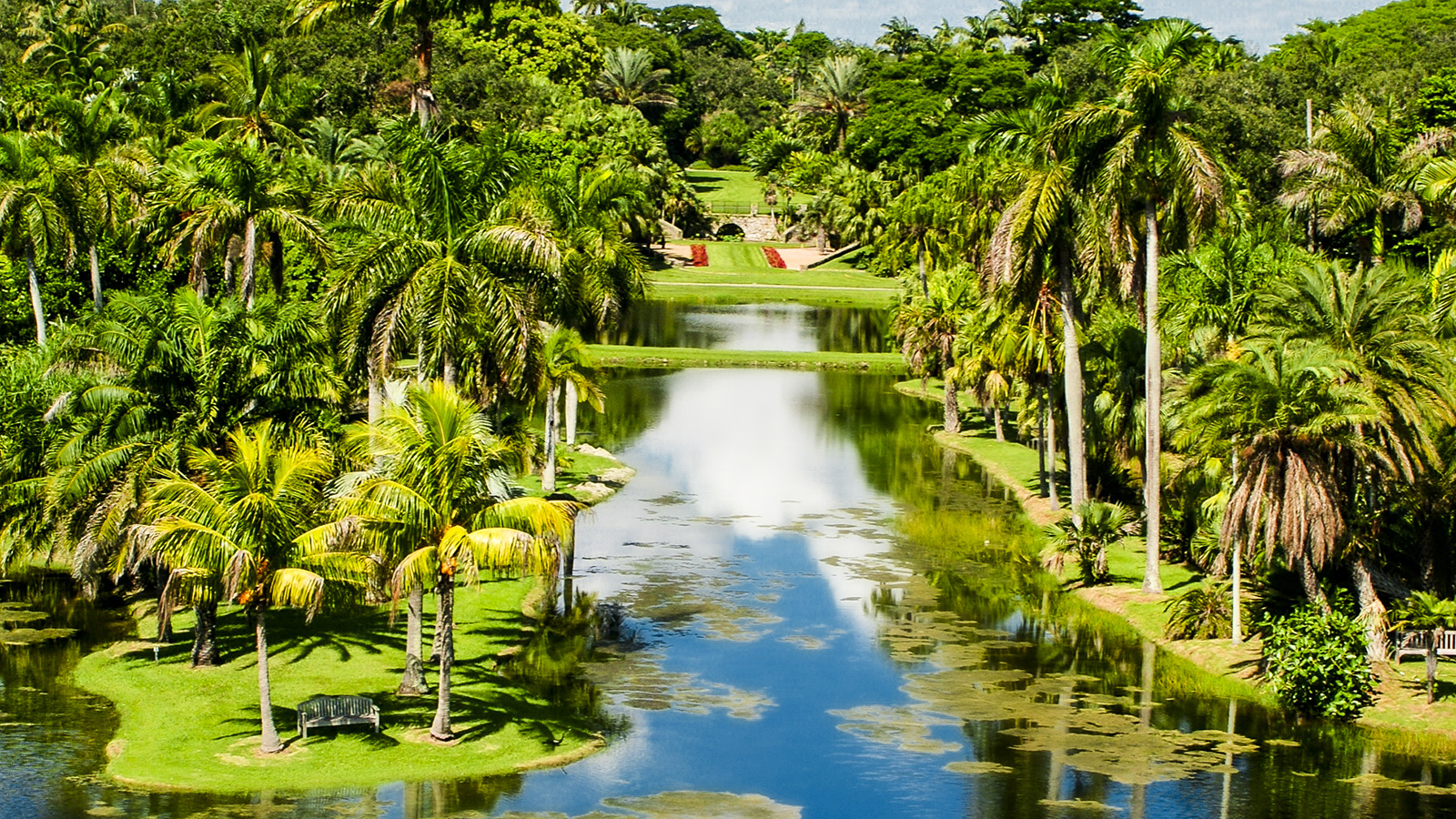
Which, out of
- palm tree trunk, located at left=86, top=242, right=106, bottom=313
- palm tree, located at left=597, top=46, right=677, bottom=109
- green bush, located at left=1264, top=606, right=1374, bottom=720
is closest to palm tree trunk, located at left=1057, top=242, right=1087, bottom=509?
green bush, located at left=1264, top=606, right=1374, bottom=720

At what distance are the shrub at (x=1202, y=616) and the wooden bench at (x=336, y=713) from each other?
65.4 feet

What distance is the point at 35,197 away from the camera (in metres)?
51.6

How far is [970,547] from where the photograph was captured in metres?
48.2

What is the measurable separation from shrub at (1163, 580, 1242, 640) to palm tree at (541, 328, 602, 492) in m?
22.0

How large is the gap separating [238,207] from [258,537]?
20384mm

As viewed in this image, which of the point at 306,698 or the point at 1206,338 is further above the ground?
the point at 1206,338

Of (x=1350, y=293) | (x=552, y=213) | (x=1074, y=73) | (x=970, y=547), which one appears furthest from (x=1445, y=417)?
(x=1074, y=73)

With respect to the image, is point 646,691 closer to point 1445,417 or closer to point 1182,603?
point 1182,603

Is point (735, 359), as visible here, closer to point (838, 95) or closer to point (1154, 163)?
point (1154, 163)

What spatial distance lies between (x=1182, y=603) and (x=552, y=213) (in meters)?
22.0

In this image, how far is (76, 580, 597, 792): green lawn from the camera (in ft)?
90.1

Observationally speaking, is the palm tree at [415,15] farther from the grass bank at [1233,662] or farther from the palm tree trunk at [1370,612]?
the palm tree trunk at [1370,612]

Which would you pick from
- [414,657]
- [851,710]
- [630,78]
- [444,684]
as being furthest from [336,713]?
[630,78]

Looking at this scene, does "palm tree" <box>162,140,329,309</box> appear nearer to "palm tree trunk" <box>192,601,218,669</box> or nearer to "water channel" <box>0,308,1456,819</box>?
"water channel" <box>0,308,1456,819</box>
